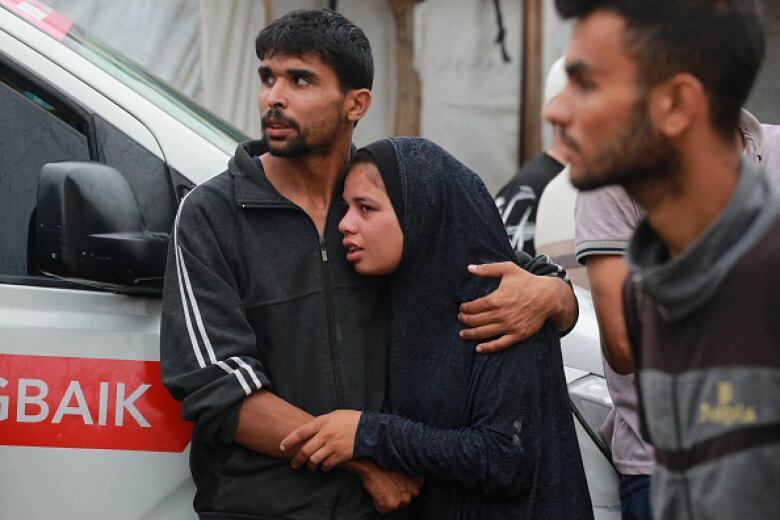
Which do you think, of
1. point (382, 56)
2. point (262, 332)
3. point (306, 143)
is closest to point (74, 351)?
point (262, 332)

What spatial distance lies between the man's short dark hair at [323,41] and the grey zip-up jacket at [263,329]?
300 mm

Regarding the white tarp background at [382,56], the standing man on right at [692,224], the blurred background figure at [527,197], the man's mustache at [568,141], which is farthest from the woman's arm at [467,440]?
the white tarp background at [382,56]

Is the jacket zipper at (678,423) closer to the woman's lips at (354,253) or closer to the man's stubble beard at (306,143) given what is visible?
the woman's lips at (354,253)

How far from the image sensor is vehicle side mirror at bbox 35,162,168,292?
8.47ft

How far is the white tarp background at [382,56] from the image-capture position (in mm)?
6887

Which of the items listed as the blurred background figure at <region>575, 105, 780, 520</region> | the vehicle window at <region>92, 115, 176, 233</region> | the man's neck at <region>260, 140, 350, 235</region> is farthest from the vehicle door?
the blurred background figure at <region>575, 105, 780, 520</region>

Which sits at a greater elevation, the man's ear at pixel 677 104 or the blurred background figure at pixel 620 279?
the man's ear at pixel 677 104

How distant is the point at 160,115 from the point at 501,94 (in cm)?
501

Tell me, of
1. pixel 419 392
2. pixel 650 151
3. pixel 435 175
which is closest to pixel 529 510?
pixel 419 392

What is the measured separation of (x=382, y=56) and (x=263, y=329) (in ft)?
17.0

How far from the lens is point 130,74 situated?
124 inches

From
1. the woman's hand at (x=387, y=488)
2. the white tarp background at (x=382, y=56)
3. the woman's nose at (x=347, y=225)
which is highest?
the white tarp background at (x=382, y=56)

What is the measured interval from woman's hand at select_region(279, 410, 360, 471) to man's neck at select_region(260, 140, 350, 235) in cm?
41

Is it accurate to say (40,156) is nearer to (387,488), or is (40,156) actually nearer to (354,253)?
(354,253)
